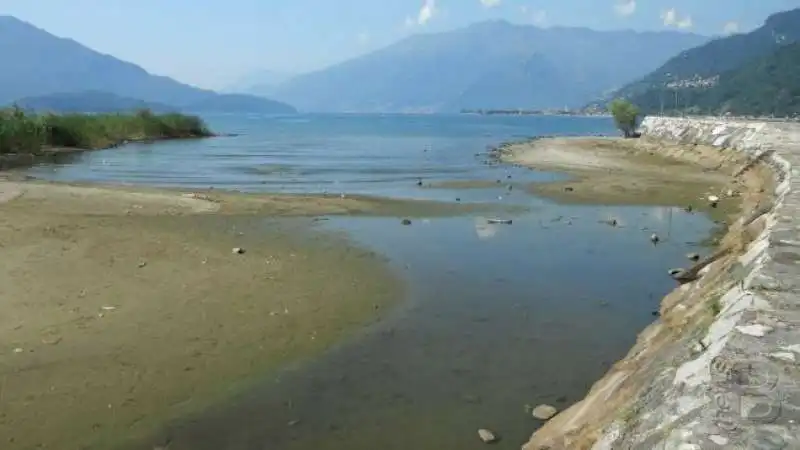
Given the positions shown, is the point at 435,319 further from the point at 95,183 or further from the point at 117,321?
the point at 95,183

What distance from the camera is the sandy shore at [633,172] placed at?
98.6ft

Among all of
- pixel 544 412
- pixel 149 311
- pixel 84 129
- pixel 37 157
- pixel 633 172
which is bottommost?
pixel 633 172

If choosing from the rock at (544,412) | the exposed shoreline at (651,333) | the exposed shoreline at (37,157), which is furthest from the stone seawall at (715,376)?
the exposed shoreline at (37,157)

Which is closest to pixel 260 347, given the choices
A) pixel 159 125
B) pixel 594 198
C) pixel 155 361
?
pixel 155 361

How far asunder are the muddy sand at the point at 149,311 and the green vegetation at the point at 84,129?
3574 centimetres

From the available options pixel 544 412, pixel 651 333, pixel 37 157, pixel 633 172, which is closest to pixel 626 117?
pixel 633 172

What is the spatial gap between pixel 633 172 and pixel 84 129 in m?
49.3

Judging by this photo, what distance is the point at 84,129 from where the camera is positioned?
65938mm

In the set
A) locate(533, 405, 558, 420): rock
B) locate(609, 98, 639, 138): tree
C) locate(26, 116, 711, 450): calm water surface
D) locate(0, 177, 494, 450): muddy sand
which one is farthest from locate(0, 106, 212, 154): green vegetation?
locate(609, 98, 639, 138): tree

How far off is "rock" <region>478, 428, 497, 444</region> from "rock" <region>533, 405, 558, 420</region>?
0.74m

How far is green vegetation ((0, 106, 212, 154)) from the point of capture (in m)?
52.6

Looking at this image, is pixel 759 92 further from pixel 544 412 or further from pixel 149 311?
pixel 544 412

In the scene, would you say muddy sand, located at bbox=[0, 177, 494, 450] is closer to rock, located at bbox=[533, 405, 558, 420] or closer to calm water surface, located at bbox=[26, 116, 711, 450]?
calm water surface, located at bbox=[26, 116, 711, 450]

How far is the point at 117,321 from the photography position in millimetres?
11156
